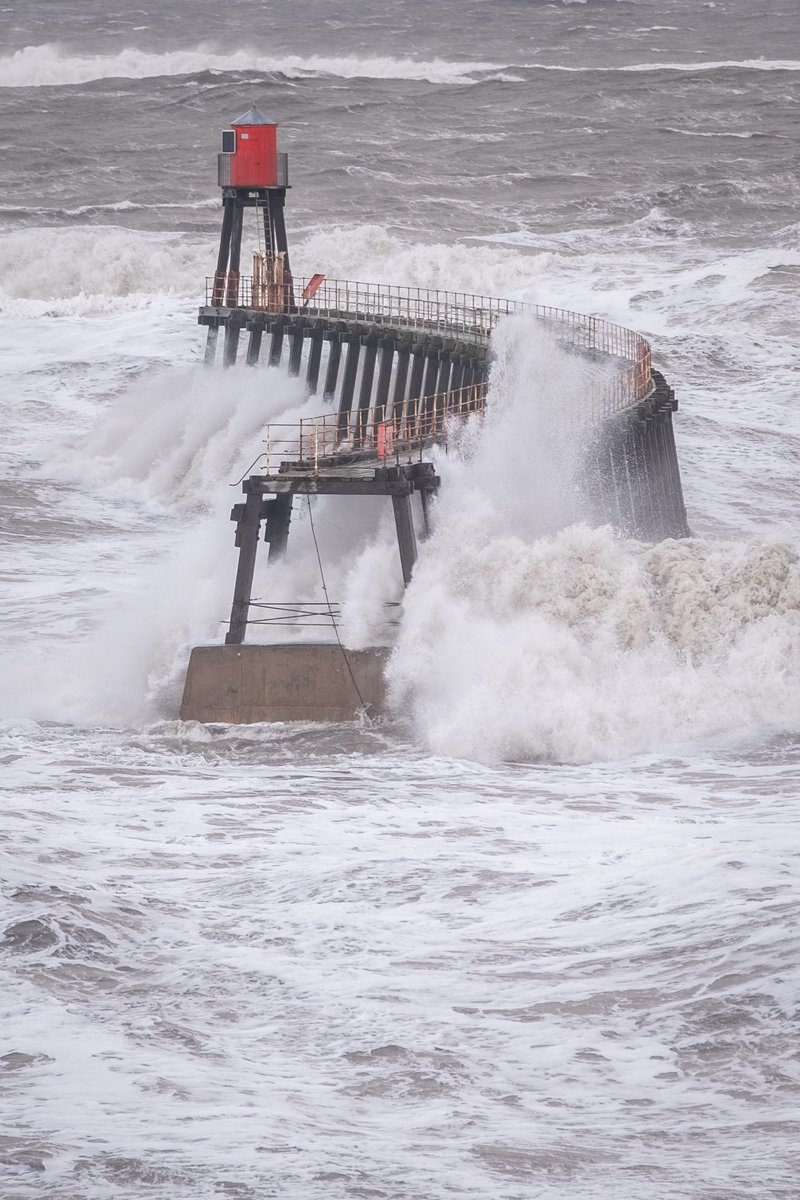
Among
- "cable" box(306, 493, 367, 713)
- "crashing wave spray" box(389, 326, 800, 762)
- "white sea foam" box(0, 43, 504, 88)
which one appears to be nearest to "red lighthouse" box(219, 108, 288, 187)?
"cable" box(306, 493, 367, 713)

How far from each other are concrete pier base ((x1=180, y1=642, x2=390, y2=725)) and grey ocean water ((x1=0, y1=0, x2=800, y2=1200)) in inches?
12.2

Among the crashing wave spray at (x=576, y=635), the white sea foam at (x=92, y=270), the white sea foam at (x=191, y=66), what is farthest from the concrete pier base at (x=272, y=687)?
the white sea foam at (x=191, y=66)

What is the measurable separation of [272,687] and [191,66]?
185 feet

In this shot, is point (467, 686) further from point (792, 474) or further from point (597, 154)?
point (597, 154)

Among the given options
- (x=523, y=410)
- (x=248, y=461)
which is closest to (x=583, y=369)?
(x=523, y=410)

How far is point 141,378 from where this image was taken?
36.7 m

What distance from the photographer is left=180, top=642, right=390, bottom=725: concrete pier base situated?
17.8 meters

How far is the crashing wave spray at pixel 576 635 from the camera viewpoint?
56.7 feet

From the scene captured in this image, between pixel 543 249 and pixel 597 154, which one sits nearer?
pixel 543 249

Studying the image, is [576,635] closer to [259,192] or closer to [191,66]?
[259,192]

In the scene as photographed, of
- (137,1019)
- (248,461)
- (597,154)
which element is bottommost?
(137,1019)

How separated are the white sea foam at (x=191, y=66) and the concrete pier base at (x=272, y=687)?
5325cm

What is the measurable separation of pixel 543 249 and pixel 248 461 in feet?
69.5

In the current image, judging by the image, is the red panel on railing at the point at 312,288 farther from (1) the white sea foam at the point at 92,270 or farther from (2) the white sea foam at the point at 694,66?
(2) the white sea foam at the point at 694,66
